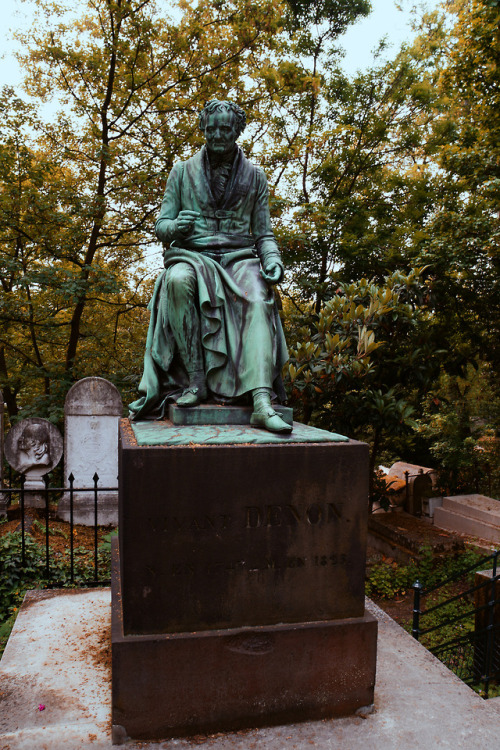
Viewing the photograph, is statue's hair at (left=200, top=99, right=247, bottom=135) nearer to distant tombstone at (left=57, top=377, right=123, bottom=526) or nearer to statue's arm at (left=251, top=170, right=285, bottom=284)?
statue's arm at (left=251, top=170, right=285, bottom=284)

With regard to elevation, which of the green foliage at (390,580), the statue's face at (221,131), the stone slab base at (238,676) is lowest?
the green foliage at (390,580)

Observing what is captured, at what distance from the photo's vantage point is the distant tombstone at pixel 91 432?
8141 millimetres

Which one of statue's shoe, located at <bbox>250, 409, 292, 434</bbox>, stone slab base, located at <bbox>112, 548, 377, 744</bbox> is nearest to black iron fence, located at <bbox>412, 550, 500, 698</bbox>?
stone slab base, located at <bbox>112, 548, 377, 744</bbox>

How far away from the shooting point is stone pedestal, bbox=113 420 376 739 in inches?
97.6

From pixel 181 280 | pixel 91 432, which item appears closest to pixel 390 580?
pixel 91 432

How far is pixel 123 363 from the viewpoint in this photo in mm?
11922

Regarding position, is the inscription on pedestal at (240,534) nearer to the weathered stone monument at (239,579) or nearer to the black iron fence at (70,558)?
the weathered stone monument at (239,579)

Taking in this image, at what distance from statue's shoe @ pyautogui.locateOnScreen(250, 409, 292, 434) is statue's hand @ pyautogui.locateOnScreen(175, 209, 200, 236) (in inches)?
49.0

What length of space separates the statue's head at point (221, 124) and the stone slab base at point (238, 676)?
2.88m

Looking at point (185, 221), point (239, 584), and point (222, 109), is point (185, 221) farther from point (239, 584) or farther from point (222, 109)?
point (239, 584)

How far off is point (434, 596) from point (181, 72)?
34.6ft

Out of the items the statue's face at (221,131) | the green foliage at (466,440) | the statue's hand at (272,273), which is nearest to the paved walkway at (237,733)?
the statue's hand at (272,273)

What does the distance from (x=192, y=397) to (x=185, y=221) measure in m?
1.11

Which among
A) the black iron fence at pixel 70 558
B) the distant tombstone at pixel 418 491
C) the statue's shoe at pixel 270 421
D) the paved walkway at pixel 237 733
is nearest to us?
the paved walkway at pixel 237 733
